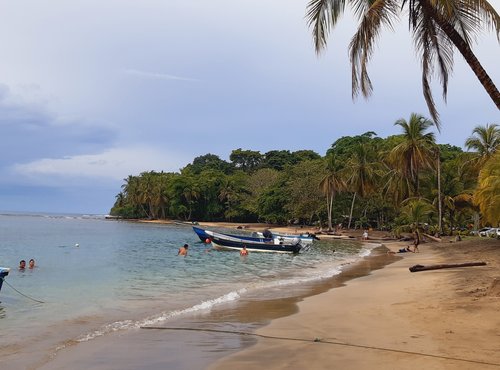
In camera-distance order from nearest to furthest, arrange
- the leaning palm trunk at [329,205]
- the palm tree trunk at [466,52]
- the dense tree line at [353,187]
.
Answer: the palm tree trunk at [466,52] → the dense tree line at [353,187] → the leaning palm trunk at [329,205]

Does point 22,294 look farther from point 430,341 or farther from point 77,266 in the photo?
point 430,341

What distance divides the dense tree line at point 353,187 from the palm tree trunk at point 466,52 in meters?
13.4

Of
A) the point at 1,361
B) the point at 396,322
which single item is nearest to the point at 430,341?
the point at 396,322

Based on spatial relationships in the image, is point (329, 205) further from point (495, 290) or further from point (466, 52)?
point (466, 52)

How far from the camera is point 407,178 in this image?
153 feet

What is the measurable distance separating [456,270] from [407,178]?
31.4 m

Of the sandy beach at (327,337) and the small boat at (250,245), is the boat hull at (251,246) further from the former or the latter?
the sandy beach at (327,337)

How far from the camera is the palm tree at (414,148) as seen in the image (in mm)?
43125

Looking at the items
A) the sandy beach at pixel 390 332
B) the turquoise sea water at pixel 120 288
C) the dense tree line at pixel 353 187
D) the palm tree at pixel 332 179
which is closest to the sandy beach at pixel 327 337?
the sandy beach at pixel 390 332

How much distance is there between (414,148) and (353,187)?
11716 mm

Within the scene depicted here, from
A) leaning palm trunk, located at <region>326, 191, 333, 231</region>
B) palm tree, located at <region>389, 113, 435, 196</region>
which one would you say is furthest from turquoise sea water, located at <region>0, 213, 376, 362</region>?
leaning palm trunk, located at <region>326, 191, 333, 231</region>

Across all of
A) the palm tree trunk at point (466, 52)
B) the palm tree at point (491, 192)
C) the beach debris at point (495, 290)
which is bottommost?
the beach debris at point (495, 290)

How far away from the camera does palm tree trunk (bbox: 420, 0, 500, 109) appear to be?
27.8ft

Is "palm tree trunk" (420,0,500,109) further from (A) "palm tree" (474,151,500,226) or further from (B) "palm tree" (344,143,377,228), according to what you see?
(B) "palm tree" (344,143,377,228)
